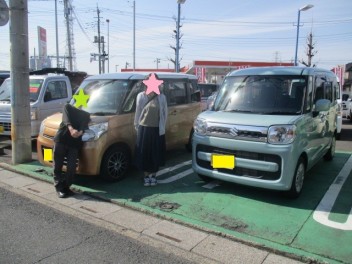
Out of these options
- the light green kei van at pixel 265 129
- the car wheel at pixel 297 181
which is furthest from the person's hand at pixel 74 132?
the car wheel at pixel 297 181

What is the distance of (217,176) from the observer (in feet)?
17.1

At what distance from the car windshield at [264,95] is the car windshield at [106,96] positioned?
1744 millimetres

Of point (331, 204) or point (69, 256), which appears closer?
point (69, 256)

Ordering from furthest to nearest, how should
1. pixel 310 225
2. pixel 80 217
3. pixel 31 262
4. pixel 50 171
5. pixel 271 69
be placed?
pixel 50 171 → pixel 271 69 → pixel 80 217 → pixel 310 225 → pixel 31 262

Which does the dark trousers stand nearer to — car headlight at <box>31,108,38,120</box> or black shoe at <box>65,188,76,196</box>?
black shoe at <box>65,188,76,196</box>

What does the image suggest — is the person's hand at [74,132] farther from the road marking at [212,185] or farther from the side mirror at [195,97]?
the side mirror at [195,97]

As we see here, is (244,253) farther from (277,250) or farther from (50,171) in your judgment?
(50,171)

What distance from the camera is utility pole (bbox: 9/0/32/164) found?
6.82 m

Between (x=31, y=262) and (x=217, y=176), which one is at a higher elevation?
(x=217, y=176)

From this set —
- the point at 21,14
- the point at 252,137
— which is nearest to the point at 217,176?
the point at 252,137

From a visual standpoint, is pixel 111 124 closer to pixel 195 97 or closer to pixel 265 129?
pixel 265 129

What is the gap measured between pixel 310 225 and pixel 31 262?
10.5 ft

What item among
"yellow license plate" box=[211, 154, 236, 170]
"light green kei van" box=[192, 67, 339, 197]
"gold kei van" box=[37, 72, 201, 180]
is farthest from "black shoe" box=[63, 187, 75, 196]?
"yellow license plate" box=[211, 154, 236, 170]

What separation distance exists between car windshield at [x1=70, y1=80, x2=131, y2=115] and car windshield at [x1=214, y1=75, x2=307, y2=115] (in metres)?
1.74
